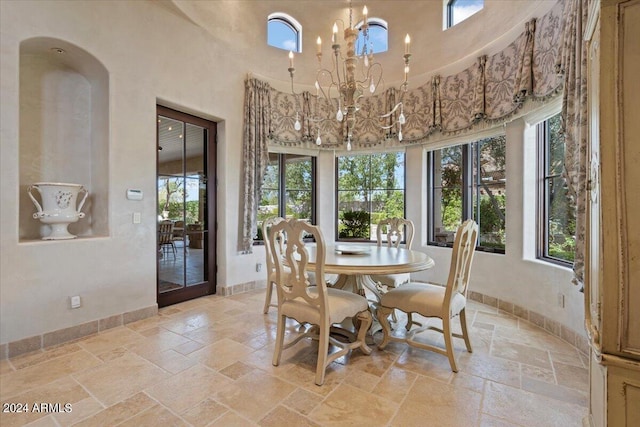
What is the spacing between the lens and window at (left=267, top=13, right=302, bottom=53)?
179 inches

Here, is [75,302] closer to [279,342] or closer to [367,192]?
[279,342]

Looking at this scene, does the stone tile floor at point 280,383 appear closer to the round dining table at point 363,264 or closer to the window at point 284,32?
the round dining table at point 363,264

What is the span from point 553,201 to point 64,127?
16.3 ft

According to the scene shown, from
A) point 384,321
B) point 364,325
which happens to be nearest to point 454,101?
point 384,321

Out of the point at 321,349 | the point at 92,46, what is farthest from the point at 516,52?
the point at 92,46

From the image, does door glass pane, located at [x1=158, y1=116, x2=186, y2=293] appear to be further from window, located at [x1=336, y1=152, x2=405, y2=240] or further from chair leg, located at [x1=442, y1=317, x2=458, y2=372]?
chair leg, located at [x1=442, y1=317, x2=458, y2=372]

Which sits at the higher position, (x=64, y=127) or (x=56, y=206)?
(x=64, y=127)

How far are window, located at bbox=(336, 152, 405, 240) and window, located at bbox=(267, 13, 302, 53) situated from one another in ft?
6.44

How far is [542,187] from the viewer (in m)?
3.13

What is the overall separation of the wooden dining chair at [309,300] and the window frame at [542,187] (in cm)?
218

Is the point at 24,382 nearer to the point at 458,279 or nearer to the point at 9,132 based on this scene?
the point at 9,132

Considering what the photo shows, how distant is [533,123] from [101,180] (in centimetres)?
444

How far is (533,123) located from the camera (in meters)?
3.08

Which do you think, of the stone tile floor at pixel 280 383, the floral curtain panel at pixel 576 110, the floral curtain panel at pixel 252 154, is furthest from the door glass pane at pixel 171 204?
the floral curtain panel at pixel 576 110
